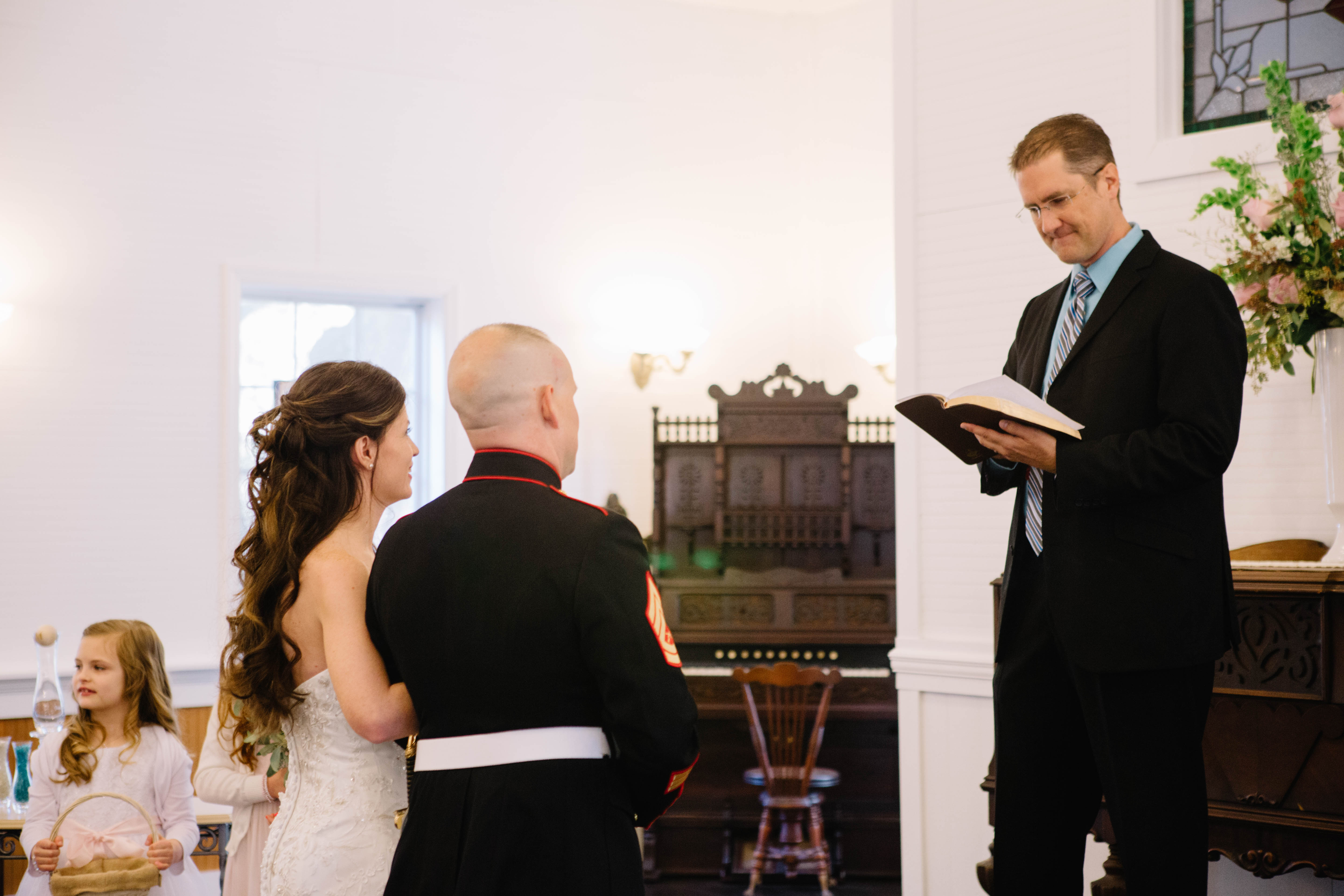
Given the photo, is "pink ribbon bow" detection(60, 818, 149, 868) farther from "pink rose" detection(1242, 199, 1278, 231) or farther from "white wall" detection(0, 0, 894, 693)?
"pink rose" detection(1242, 199, 1278, 231)

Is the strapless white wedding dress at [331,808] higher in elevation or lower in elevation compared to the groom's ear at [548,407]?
lower

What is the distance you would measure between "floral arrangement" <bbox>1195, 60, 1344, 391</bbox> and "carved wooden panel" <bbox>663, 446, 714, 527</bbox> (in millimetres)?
3238

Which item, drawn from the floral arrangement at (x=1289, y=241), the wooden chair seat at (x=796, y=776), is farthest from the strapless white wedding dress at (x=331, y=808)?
the wooden chair seat at (x=796, y=776)

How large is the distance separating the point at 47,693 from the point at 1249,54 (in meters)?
4.04

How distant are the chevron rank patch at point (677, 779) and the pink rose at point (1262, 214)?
1.89 m

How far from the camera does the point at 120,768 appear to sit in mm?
2943

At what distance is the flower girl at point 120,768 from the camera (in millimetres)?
2768

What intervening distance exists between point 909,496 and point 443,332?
2938mm

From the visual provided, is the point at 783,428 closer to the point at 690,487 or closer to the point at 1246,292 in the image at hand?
the point at 690,487

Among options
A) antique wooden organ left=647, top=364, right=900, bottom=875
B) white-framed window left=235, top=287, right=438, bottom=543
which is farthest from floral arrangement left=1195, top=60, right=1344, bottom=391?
white-framed window left=235, top=287, right=438, bottom=543

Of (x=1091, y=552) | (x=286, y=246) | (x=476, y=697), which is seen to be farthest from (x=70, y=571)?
(x=1091, y=552)

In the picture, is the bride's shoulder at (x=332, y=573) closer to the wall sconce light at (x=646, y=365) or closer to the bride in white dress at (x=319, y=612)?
the bride in white dress at (x=319, y=612)

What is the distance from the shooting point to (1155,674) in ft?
5.86

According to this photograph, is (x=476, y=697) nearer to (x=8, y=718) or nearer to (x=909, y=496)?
(x=909, y=496)
